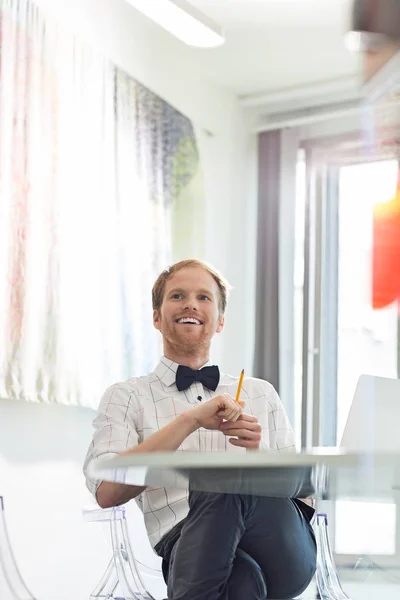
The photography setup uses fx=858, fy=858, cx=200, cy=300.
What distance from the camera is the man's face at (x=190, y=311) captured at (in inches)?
89.5

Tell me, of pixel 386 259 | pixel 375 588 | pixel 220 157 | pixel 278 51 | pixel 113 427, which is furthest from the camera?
pixel 220 157

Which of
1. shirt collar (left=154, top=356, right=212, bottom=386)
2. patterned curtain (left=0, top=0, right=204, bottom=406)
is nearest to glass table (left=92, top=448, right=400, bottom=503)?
shirt collar (left=154, top=356, right=212, bottom=386)

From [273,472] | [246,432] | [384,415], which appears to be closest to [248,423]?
[246,432]

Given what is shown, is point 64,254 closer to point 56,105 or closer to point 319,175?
Result: point 56,105

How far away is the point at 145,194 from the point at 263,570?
239 cm

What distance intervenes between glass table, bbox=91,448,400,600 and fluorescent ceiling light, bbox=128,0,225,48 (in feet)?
7.34

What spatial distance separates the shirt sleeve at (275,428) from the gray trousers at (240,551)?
40 centimetres

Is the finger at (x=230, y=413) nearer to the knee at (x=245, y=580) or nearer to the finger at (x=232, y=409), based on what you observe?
the finger at (x=232, y=409)

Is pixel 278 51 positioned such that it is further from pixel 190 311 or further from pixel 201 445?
pixel 201 445

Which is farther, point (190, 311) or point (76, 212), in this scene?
point (76, 212)

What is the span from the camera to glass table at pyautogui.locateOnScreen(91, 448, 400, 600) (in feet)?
2.81

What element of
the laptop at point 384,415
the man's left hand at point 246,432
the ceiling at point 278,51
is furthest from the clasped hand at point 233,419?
the ceiling at point 278,51

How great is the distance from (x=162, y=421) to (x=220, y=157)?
2685 millimetres

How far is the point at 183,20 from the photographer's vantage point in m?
3.14
